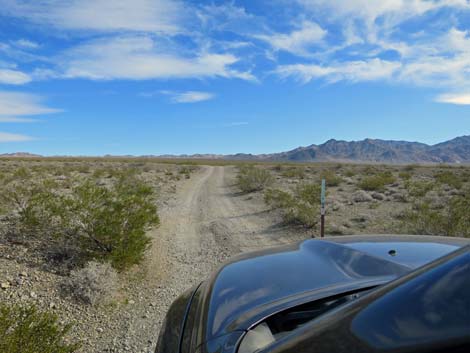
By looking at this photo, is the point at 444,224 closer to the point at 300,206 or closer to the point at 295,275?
the point at 300,206

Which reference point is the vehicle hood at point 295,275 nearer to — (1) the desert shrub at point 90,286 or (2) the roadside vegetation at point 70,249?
(2) the roadside vegetation at point 70,249

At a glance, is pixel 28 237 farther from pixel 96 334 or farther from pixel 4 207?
pixel 96 334

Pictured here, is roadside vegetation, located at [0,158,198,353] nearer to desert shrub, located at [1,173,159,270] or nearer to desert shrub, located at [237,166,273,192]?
desert shrub, located at [1,173,159,270]

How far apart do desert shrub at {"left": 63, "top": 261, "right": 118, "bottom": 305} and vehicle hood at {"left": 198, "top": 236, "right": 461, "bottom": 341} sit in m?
3.04

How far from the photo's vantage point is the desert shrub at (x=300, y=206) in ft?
35.4

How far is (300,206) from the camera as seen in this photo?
11.4m

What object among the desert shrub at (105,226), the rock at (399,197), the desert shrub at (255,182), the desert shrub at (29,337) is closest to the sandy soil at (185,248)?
the desert shrub at (105,226)

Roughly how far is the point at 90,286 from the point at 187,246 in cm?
342

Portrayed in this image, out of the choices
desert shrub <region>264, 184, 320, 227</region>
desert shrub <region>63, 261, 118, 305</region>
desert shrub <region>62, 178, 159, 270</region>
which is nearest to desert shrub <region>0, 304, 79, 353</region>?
desert shrub <region>63, 261, 118, 305</region>

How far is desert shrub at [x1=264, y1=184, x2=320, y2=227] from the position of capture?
425 inches

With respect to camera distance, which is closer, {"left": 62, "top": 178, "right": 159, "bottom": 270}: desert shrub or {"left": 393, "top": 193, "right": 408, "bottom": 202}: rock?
{"left": 62, "top": 178, "right": 159, "bottom": 270}: desert shrub

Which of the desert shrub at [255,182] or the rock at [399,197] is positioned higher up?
the desert shrub at [255,182]

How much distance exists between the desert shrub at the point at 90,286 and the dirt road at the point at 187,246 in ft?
1.47

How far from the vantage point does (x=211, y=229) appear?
403 inches
